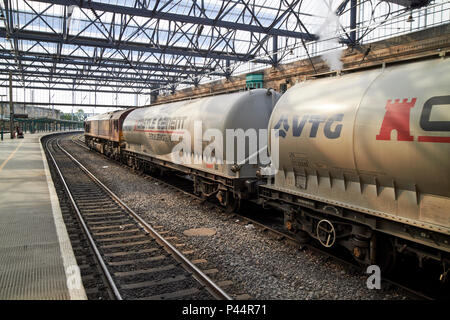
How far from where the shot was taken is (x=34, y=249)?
668cm

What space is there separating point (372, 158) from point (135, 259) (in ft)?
15.4

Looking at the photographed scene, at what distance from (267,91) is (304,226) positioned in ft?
13.8

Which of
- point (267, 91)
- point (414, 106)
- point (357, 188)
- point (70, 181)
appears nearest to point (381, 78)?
point (414, 106)

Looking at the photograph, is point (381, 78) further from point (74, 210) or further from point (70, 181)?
point (70, 181)

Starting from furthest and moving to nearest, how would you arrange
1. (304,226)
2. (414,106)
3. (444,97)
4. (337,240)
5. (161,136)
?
(161,136) → (304,226) → (337,240) → (414,106) → (444,97)

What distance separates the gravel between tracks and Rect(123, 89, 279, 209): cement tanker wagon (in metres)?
0.97

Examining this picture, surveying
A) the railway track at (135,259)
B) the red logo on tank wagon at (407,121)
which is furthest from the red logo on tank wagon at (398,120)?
the railway track at (135,259)

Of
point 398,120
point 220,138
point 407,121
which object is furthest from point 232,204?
point 407,121

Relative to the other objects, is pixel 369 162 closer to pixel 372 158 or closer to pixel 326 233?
pixel 372 158

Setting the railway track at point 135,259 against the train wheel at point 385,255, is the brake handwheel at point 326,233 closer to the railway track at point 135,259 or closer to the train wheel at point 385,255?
the train wheel at point 385,255

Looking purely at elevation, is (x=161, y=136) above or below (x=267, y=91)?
below

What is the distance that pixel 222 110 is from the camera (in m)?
9.85

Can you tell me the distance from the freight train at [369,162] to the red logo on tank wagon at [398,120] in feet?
0.05

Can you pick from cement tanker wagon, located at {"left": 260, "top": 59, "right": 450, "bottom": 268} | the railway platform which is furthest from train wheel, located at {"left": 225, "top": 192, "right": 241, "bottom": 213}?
the railway platform
